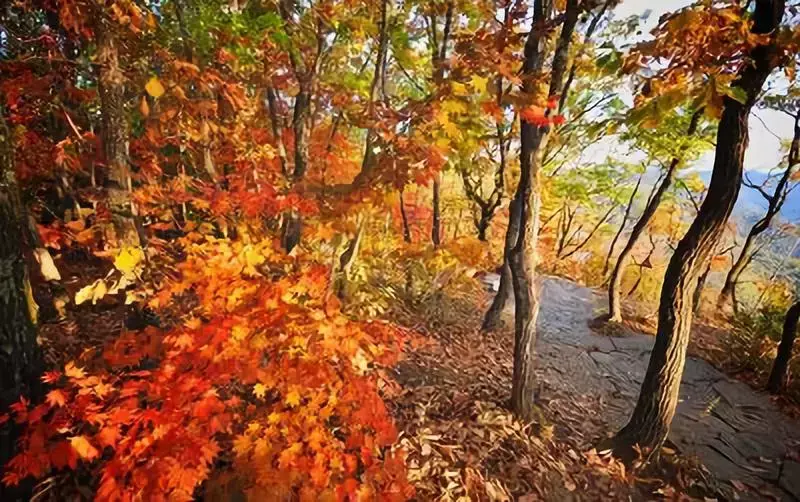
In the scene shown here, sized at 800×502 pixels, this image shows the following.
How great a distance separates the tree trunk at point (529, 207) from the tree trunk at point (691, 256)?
140 centimetres

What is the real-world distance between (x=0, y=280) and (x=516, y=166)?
9.51 m

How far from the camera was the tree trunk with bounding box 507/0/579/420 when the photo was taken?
434 cm

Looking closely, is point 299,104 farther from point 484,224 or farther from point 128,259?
point 484,224

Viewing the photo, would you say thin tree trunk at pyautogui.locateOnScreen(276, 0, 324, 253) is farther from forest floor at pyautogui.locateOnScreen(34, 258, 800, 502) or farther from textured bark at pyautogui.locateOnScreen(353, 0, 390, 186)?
forest floor at pyautogui.locateOnScreen(34, 258, 800, 502)

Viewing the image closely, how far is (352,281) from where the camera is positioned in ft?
25.2

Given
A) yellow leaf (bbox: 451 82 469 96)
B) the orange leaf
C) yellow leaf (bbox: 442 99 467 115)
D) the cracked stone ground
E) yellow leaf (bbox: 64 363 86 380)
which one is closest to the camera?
the orange leaf

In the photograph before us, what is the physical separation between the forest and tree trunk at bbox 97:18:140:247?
0.03 meters

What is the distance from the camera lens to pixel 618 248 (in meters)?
19.2

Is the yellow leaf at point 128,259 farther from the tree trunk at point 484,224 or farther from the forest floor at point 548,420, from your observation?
the tree trunk at point 484,224

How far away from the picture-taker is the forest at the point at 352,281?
11.6 ft

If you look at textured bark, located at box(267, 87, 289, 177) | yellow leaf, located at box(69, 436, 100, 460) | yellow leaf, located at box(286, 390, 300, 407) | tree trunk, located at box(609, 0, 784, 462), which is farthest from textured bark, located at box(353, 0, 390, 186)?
yellow leaf, located at box(69, 436, 100, 460)

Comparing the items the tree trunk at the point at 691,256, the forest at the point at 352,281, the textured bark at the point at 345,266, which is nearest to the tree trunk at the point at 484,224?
the forest at the point at 352,281

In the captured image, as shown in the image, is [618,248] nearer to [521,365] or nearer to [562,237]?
[562,237]

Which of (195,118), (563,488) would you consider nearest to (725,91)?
(563,488)
